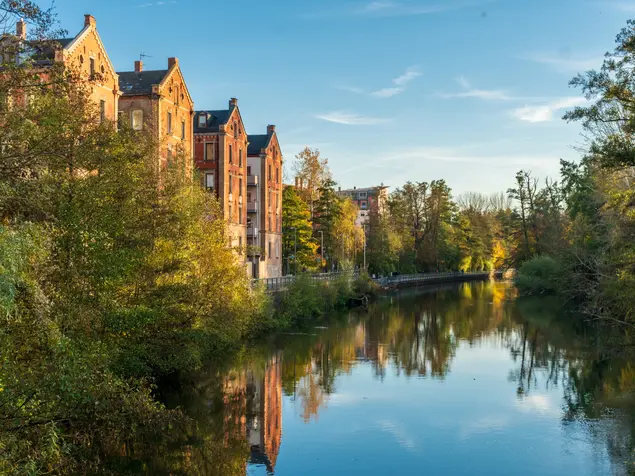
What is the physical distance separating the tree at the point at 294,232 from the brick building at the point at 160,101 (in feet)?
88.7

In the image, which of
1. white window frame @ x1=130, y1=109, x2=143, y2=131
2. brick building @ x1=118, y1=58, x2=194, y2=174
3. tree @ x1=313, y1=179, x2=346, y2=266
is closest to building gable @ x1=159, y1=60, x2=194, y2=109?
brick building @ x1=118, y1=58, x2=194, y2=174

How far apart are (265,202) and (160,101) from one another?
22983 mm

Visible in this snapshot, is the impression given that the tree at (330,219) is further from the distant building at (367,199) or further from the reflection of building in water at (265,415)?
the reflection of building in water at (265,415)

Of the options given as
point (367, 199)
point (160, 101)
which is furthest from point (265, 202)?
point (367, 199)

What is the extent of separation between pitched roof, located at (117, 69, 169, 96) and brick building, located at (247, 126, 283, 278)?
2059cm

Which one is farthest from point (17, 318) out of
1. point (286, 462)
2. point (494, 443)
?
point (494, 443)

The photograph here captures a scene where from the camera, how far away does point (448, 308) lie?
6594 centimetres

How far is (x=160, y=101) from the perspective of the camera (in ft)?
141

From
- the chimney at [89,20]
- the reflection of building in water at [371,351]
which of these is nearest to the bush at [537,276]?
the reflection of building in water at [371,351]

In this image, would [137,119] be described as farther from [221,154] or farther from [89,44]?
[221,154]

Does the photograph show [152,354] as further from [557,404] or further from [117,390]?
[557,404]

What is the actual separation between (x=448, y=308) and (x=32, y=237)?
56.3 metres

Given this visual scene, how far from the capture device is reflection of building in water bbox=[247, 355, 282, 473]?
66.5 feet

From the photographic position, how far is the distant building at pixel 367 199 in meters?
104
